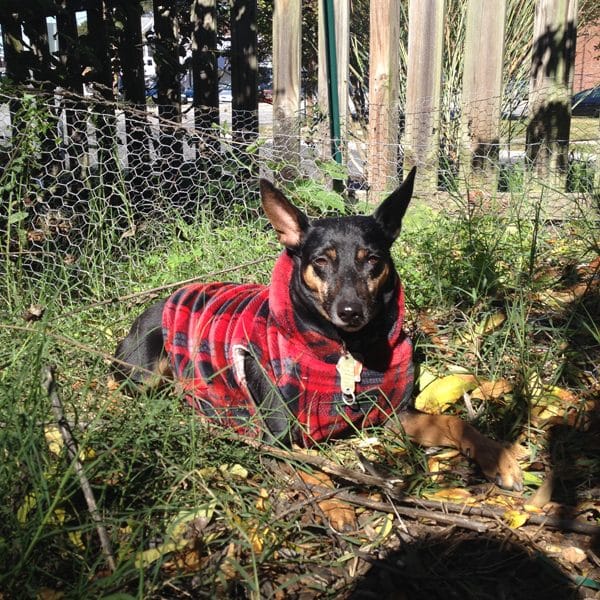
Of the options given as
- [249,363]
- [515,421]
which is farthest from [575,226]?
[249,363]

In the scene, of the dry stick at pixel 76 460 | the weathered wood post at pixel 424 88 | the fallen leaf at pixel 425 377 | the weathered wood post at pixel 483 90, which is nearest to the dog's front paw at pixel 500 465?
the fallen leaf at pixel 425 377

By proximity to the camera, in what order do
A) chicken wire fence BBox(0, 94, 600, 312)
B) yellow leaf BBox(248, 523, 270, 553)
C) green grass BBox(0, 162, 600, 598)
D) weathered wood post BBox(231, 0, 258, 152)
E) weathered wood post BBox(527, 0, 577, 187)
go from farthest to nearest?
weathered wood post BBox(231, 0, 258, 152), weathered wood post BBox(527, 0, 577, 187), chicken wire fence BBox(0, 94, 600, 312), yellow leaf BBox(248, 523, 270, 553), green grass BBox(0, 162, 600, 598)

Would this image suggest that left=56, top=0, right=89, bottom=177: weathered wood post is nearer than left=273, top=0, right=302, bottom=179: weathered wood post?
Yes

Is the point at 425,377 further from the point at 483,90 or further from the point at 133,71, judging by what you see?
the point at 133,71

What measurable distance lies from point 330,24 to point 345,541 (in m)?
4.22

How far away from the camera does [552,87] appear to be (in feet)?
15.9

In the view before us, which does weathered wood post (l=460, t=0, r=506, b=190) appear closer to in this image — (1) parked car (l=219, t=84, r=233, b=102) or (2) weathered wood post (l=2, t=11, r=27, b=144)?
(1) parked car (l=219, t=84, r=233, b=102)

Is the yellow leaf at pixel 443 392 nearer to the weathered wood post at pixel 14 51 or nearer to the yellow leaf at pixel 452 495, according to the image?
the yellow leaf at pixel 452 495

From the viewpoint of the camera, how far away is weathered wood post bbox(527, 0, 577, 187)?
15.6 ft

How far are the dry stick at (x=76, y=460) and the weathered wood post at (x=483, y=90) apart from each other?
3435 millimetres

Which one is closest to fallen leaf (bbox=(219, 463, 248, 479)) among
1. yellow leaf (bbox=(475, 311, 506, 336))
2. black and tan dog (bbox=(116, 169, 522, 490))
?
black and tan dog (bbox=(116, 169, 522, 490))

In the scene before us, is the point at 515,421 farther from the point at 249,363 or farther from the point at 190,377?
the point at 190,377

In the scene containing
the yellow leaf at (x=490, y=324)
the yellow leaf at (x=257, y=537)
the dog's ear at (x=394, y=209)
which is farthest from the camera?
the yellow leaf at (x=490, y=324)

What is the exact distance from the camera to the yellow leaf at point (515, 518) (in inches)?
89.8
